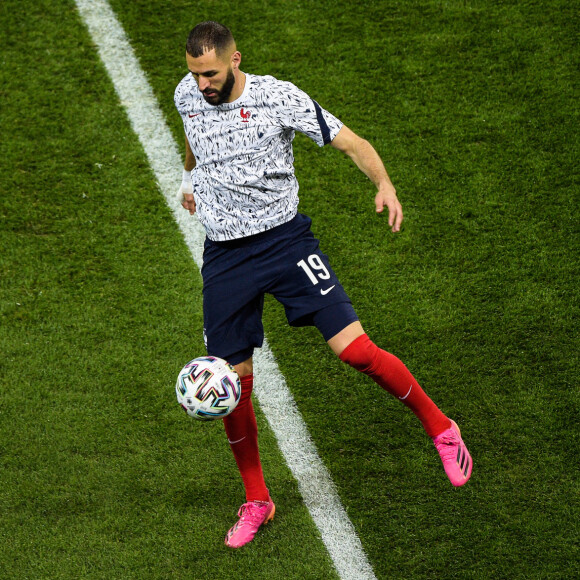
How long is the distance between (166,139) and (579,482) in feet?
13.0

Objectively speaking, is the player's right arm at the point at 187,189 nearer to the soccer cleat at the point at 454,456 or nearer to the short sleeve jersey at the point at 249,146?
the short sleeve jersey at the point at 249,146

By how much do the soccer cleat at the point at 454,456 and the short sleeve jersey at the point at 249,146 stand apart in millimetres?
1360

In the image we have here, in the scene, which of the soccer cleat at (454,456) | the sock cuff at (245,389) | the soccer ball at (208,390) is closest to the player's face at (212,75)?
the soccer ball at (208,390)

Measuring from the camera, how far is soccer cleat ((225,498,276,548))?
173 inches

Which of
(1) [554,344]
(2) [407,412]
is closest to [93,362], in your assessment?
(2) [407,412]

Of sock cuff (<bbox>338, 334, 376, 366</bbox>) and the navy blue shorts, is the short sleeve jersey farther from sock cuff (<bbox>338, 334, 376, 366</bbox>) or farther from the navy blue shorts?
sock cuff (<bbox>338, 334, 376, 366</bbox>)

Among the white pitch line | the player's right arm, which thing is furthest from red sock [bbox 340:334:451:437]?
the player's right arm

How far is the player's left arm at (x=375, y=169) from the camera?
3988 mm

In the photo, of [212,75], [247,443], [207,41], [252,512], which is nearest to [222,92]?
Answer: [212,75]

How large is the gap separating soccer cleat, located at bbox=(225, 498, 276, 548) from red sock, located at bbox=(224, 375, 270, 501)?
0.14 ft

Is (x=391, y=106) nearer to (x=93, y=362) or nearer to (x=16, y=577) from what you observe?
(x=93, y=362)

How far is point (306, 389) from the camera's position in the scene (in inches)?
201

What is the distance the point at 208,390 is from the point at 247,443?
540 mm

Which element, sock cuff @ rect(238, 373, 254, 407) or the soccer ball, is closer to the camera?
the soccer ball
